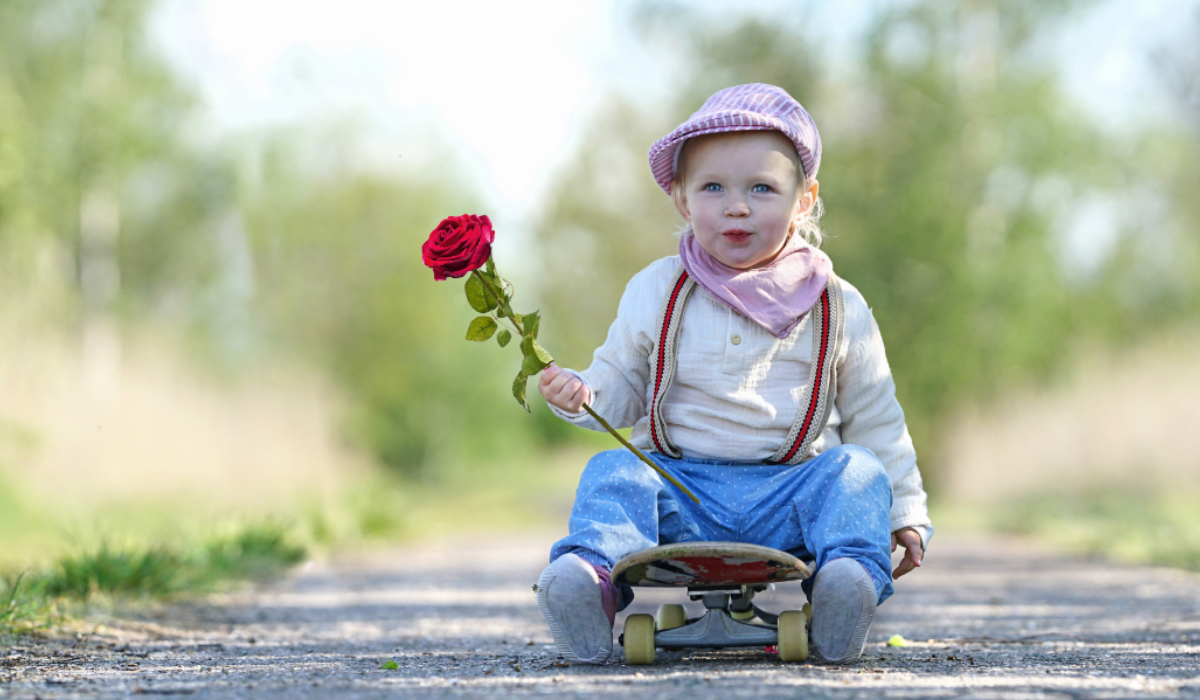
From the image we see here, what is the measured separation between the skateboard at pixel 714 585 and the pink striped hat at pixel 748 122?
0.98 m

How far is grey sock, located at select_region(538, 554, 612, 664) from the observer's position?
244cm

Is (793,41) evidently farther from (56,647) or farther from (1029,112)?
(56,647)

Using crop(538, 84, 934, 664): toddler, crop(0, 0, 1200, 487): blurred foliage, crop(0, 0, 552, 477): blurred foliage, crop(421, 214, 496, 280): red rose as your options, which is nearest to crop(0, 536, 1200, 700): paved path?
crop(538, 84, 934, 664): toddler

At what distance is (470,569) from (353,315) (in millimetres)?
18852

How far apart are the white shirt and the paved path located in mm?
485

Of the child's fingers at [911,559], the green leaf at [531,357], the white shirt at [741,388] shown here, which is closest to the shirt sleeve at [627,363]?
the white shirt at [741,388]

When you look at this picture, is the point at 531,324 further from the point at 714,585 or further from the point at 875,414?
the point at 875,414

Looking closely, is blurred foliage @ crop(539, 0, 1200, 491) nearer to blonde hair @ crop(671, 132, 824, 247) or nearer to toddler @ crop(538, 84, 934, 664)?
blonde hair @ crop(671, 132, 824, 247)

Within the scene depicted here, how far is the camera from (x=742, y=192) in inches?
110

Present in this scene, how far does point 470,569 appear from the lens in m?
6.33

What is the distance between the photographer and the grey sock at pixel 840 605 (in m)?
2.41

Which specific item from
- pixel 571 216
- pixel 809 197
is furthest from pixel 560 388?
pixel 571 216

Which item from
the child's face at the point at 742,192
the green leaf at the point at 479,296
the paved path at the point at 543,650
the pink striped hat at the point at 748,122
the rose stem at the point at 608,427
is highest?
the pink striped hat at the point at 748,122

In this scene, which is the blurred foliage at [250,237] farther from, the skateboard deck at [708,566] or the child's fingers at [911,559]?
the skateboard deck at [708,566]
